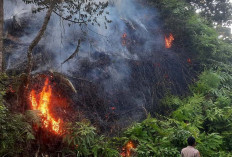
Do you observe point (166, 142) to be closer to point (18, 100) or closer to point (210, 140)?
point (210, 140)

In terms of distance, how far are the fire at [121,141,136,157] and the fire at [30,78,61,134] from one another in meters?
A: 2.16

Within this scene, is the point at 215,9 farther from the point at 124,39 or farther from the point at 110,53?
the point at 110,53

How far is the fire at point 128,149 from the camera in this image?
649 cm

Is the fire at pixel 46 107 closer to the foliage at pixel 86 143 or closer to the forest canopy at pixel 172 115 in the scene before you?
the forest canopy at pixel 172 115

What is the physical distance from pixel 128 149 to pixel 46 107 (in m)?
3.09

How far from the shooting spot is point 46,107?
22.9 feet

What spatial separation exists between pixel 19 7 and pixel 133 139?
10.1 m

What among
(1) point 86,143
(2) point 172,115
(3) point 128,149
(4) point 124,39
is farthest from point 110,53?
(1) point 86,143

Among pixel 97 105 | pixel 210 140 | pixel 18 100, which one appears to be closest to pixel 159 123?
pixel 210 140

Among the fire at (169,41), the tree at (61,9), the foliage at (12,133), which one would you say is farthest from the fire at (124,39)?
the foliage at (12,133)

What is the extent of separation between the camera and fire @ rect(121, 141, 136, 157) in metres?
6.49

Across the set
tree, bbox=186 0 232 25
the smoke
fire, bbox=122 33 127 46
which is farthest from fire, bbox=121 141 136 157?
tree, bbox=186 0 232 25

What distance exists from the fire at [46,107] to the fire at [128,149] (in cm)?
216

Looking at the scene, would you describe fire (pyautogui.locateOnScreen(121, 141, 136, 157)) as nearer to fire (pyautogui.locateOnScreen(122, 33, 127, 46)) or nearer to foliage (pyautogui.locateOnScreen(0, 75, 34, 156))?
foliage (pyautogui.locateOnScreen(0, 75, 34, 156))
